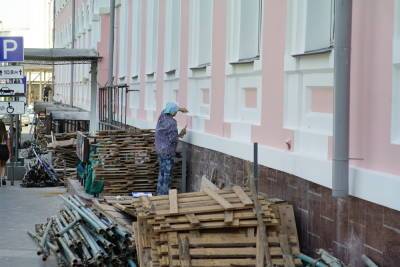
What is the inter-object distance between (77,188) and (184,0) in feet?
15.7

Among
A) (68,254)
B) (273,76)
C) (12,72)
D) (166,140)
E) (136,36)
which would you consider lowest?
(68,254)

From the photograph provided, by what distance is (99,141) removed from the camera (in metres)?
13.3

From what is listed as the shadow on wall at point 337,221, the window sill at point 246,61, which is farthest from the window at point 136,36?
the shadow on wall at point 337,221

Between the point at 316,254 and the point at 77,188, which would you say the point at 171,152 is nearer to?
the point at 77,188

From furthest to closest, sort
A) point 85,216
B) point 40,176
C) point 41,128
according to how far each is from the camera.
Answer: point 41,128
point 40,176
point 85,216

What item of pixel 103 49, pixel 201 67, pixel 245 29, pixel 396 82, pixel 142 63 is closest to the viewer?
pixel 396 82

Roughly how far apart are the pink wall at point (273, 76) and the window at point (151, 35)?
25.0 feet

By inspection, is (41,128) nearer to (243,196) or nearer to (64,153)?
(64,153)

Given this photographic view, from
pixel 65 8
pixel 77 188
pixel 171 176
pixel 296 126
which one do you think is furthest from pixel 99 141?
pixel 65 8

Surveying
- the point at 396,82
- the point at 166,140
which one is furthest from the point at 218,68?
the point at 396,82

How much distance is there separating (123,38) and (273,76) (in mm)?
13270

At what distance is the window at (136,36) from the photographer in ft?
60.2

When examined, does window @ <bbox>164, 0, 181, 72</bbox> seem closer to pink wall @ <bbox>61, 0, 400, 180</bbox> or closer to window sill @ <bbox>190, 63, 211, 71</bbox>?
window sill @ <bbox>190, 63, 211, 71</bbox>

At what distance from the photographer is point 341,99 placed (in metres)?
5.99
